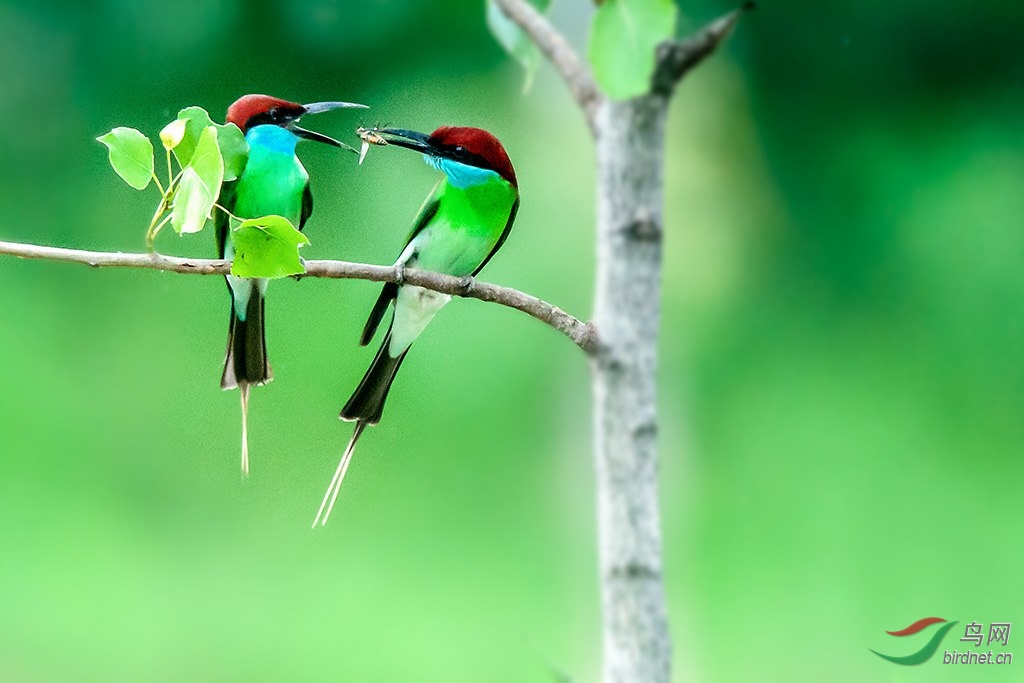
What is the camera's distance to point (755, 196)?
1792mm

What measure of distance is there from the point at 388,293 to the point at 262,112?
199mm

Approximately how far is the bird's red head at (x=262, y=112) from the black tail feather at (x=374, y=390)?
0.22m

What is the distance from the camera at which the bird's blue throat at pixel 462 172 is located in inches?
36.3

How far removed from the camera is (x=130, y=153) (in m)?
0.69

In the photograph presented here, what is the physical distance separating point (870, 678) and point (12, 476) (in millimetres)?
1357

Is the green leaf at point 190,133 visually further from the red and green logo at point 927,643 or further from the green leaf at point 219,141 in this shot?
the red and green logo at point 927,643

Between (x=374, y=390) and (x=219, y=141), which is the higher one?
(x=219, y=141)

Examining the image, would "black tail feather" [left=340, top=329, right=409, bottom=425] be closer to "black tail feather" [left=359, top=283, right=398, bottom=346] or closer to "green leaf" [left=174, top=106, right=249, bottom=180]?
"black tail feather" [left=359, top=283, right=398, bottom=346]

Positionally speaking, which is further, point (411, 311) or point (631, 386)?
point (411, 311)

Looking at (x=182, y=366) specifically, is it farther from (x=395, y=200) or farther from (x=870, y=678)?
(x=870, y=678)

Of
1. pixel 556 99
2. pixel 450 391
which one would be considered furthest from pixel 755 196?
pixel 450 391
